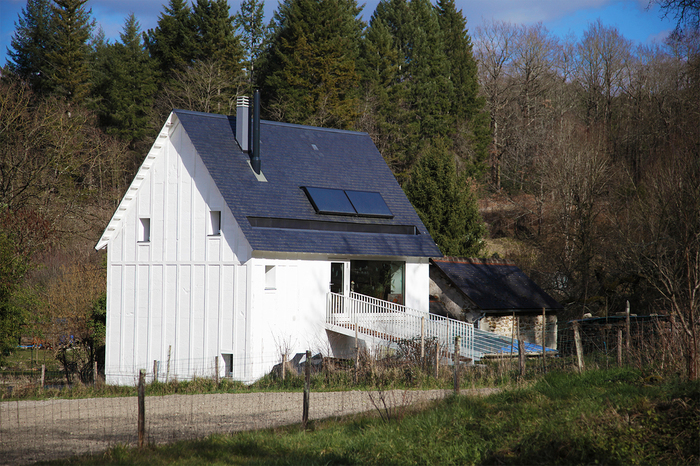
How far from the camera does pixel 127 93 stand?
43812mm

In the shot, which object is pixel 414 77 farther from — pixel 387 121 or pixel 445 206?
pixel 445 206

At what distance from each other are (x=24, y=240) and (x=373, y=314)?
608 inches

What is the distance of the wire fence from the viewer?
1050 centimetres

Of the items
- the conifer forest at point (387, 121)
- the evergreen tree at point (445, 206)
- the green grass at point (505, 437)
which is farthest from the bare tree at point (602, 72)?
the green grass at point (505, 437)

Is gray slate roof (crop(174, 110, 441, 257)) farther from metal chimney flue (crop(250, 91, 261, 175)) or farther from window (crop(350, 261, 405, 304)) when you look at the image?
window (crop(350, 261, 405, 304))

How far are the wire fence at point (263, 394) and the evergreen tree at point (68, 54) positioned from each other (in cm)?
2709

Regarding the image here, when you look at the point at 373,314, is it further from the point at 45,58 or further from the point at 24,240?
the point at 45,58

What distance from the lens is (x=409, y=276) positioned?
23.0 meters

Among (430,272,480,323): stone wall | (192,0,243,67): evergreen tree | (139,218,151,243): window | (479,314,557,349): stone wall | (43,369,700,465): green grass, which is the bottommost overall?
(43,369,700,465): green grass

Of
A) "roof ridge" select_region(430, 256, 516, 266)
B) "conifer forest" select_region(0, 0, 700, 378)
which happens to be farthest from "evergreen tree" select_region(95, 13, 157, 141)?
"roof ridge" select_region(430, 256, 516, 266)

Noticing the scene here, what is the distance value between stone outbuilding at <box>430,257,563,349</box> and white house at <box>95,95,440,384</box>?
147 centimetres

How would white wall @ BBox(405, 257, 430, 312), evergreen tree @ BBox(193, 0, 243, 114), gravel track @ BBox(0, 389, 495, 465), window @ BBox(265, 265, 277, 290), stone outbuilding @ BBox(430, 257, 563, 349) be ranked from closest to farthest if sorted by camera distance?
1. gravel track @ BBox(0, 389, 495, 465)
2. window @ BBox(265, 265, 277, 290)
3. white wall @ BBox(405, 257, 430, 312)
4. stone outbuilding @ BBox(430, 257, 563, 349)
5. evergreen tree @ BBox(193, 0, 243, 114)

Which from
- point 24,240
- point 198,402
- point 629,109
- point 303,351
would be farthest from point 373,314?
point 629,109

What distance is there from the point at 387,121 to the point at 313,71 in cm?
701
